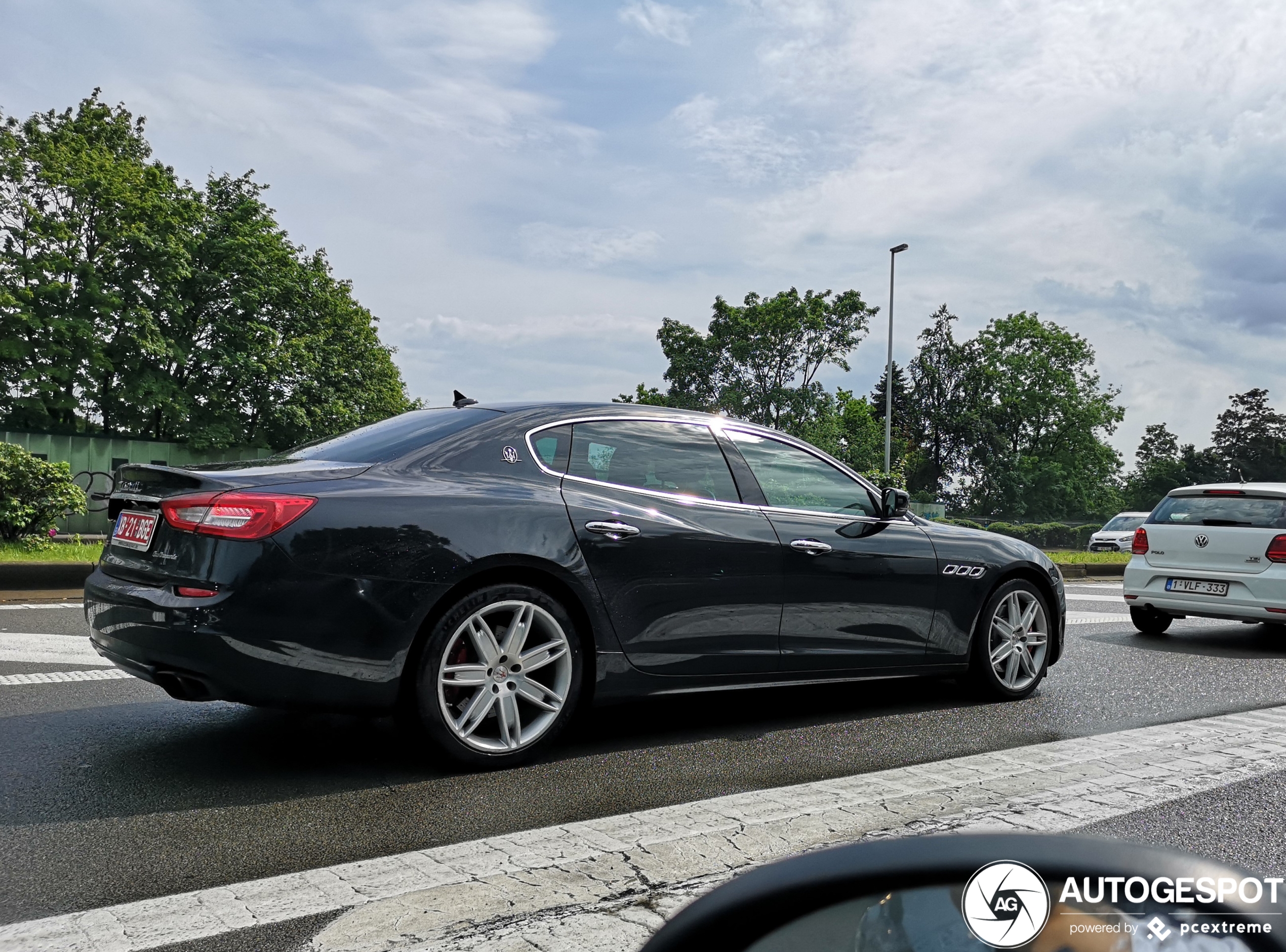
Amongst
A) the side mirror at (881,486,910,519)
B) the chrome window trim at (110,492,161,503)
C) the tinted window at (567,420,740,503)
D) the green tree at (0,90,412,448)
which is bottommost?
the chrome window trim at (110,492,161,503)

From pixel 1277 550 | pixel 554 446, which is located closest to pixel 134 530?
pixel 554 446

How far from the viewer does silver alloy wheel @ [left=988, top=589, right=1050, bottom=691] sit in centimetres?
600

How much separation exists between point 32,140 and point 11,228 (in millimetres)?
2963

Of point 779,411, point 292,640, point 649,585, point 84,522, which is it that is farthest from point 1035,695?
point 779,411

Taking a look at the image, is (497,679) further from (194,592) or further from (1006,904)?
(1006,904)

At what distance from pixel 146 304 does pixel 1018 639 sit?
105ft

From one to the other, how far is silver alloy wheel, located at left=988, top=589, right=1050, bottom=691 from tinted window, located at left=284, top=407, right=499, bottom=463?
124 inches

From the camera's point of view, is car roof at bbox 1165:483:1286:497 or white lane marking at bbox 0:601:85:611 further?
car roof at bbox 1165:483:1286:497

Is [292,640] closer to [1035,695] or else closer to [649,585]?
[649,585]

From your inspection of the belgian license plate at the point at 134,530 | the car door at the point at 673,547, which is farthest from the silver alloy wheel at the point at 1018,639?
the belgian license plate at the point at 134,530

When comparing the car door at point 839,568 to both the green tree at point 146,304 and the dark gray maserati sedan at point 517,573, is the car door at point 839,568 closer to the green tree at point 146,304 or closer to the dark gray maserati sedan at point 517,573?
the dark gray maserati sedan at point 517,573

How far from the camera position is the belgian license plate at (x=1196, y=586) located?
9.52 m

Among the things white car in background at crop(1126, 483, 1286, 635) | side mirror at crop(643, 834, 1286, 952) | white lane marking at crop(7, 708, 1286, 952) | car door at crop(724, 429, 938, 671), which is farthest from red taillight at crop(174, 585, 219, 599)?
white car in background at crop(1126, 483, 1286, 635)

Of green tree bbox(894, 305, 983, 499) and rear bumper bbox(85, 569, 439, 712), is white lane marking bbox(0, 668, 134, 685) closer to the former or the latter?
rear bumper bbox(85, 569, 439, 712)
